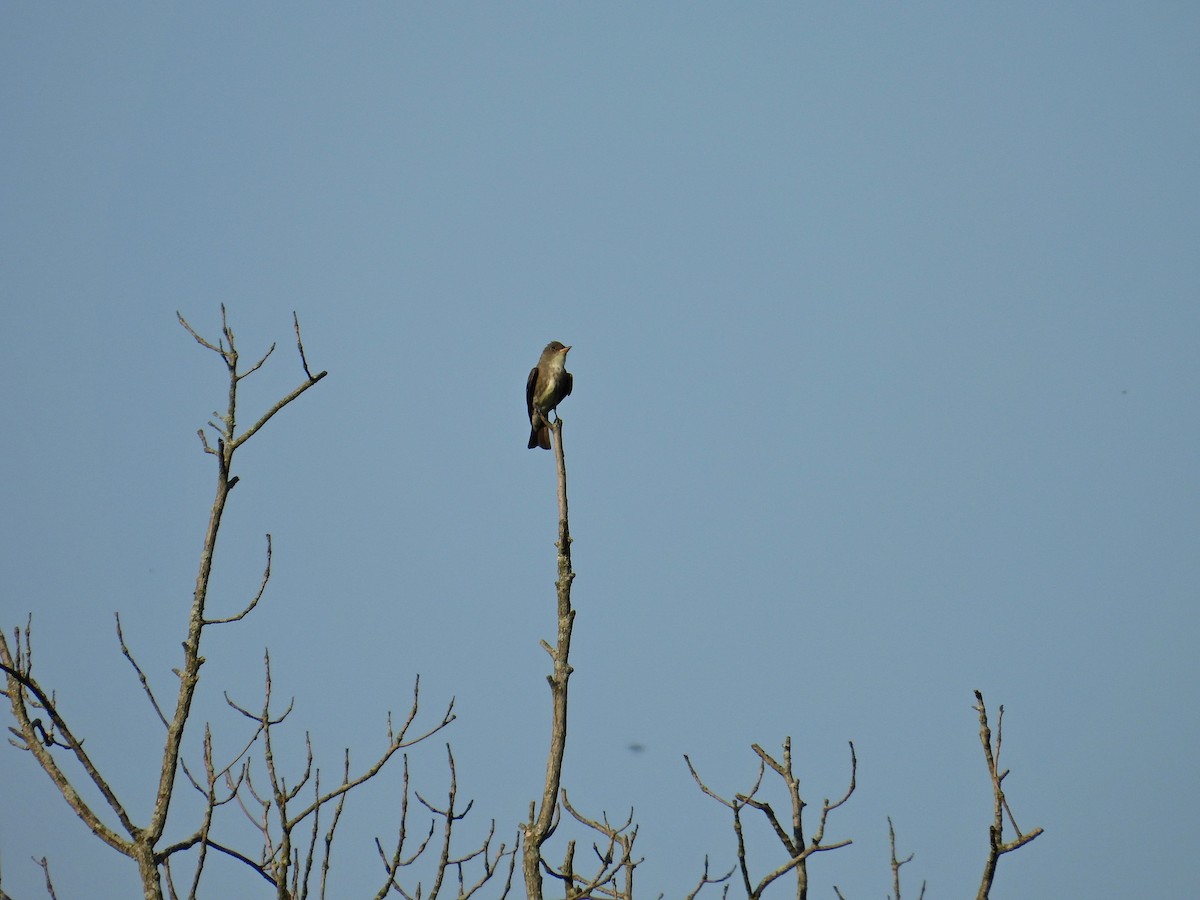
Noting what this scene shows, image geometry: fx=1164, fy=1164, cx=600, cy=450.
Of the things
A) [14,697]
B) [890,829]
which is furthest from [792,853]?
[14,697]

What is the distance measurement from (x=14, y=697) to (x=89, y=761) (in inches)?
15.0

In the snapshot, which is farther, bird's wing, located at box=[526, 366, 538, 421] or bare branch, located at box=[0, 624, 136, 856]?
bird's wing, located at box=[526, 366, 538, 421]

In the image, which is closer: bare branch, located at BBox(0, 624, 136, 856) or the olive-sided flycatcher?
bare branch, located at BBox(0, 624, 136, 856)

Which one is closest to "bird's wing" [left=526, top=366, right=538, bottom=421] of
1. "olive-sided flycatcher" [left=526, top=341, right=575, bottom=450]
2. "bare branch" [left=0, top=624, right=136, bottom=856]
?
"olive-sided flycatcher" [left=526, top=341, right=575, bottom=450]

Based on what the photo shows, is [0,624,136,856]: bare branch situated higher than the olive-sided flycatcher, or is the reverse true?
the olive-sided flycatcher

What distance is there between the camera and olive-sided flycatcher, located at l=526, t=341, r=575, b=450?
13.7 metres

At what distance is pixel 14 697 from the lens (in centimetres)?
425

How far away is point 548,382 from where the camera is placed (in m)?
13.7

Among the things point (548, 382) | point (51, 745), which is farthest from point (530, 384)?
point (51, 745)

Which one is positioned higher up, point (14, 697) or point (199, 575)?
point (199, 575)

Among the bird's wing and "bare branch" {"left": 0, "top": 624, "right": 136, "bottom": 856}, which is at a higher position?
the bird's wing

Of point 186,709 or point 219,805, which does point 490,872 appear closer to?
point 219,805

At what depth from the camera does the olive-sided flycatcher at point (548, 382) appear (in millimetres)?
13688

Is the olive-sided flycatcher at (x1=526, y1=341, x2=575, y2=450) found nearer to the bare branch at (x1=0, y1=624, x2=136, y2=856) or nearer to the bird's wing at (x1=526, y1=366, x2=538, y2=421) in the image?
the bird's wing at (x1=526, y1=366, x2=538, y2=421)
